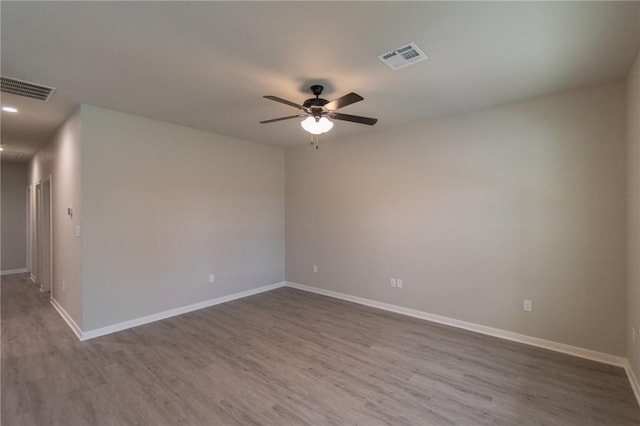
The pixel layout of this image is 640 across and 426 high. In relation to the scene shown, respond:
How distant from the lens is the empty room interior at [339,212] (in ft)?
6.98

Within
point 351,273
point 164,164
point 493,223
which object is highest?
point 164,164

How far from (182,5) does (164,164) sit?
2.84 metres

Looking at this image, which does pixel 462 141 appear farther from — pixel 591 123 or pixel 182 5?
pixel 182 5

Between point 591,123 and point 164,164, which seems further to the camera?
point 164,164

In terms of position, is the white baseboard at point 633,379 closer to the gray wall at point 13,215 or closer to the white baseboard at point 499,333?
the white baseboard at point 499,333

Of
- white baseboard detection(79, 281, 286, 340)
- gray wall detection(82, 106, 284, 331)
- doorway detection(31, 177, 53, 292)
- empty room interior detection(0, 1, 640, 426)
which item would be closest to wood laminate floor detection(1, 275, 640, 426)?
empty room interior detection(0, 1, 640, 426)

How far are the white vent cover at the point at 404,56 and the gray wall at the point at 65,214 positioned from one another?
12.0 feet

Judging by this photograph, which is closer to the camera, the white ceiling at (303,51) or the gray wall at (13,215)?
the white ceiling at (303,51)

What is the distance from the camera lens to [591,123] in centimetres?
297

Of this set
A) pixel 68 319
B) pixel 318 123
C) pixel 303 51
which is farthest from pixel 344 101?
pixel 68 319

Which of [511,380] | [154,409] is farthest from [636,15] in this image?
[154,409]

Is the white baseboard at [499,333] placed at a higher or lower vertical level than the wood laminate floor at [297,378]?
higher

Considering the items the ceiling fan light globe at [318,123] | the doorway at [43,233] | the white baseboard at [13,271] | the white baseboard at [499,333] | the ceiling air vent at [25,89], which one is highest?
the ceiling air vent at [25,89]

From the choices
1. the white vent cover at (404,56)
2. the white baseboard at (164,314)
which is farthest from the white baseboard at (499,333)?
the white vent cover at (404,56)
